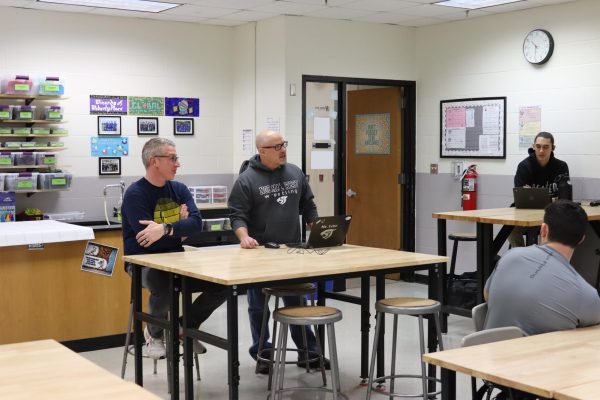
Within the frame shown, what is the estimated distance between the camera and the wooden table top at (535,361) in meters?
2.56

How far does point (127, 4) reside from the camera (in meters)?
7.63

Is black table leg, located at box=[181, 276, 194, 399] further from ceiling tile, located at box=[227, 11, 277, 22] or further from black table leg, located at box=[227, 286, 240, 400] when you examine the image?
ceiling tile, located at box=[227, 11, 277, 22]

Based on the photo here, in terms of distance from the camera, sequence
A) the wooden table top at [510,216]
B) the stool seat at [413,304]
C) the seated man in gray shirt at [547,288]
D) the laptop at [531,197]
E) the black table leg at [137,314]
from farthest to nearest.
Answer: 1. the laptop at [531,197]
2. the wooden table top at [510,216]
3. the black table leg at [137,314]
4. the stool seat at [413,304]
5. the seated man in gray shirt at [547,288]

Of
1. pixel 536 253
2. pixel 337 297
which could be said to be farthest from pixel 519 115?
pixel 536 253

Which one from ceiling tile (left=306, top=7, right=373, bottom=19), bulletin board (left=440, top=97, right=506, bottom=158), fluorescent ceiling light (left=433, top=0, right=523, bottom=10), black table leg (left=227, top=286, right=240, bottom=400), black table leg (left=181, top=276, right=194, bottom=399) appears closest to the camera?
black table leg (left=227, top=286, right=240, bottom=400)

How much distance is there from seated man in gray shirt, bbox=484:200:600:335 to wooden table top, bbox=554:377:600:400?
30.7 inches

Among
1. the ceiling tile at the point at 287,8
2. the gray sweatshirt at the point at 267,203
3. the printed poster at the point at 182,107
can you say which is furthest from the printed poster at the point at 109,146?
the gray sweatshirt at the point at 267,203

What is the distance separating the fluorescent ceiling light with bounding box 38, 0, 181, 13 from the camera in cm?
745

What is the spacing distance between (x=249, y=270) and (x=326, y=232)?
0.94 m

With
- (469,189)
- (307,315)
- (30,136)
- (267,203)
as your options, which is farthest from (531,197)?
(30,136)

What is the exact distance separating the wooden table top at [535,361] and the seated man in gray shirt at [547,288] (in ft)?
0.33

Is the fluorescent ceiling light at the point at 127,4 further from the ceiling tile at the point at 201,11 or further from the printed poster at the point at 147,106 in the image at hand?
the printed poster at the point at 147,106

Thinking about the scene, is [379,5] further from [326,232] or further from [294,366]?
[294,366]

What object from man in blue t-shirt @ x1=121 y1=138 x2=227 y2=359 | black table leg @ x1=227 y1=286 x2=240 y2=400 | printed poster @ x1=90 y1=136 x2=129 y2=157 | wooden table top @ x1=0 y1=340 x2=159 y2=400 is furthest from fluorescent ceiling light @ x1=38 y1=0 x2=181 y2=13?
wooden table top @ x1=0 y1=340 x2=159 y2=400
